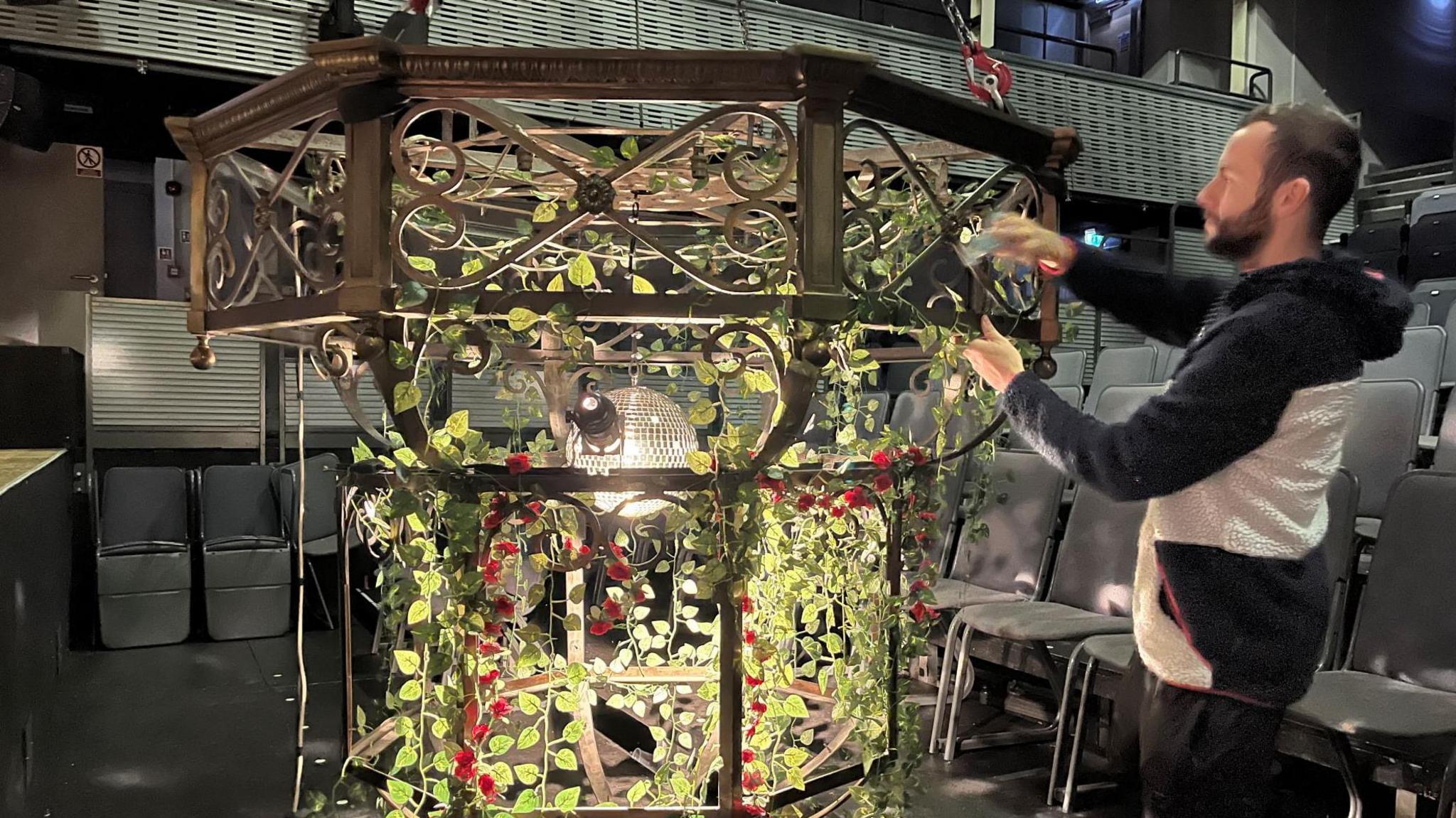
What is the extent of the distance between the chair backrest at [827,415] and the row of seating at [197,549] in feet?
9.04

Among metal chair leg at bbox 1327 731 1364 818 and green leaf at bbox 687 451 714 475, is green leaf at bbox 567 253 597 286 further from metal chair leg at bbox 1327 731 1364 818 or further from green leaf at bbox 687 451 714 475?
metal chair leg at bbox 1327 731 1364 818

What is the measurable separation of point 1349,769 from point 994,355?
143 cm

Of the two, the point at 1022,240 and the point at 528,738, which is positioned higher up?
the point at 1022,240

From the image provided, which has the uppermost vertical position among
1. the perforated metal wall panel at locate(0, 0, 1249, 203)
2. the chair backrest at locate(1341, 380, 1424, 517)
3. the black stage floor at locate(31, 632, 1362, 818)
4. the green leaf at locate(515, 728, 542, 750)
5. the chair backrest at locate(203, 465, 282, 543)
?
the perforated metal wall panel at locate(0, 0, 1249, 203)

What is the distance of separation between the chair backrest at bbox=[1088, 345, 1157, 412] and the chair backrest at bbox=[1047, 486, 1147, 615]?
2.36 m

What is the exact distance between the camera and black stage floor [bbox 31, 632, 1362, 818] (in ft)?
8.89

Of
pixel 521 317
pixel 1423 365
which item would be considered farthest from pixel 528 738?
pixel 1423 365

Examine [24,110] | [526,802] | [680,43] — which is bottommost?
[526,802]

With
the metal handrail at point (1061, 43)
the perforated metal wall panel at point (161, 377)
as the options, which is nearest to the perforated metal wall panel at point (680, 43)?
the metal handrail at point (1061, 43)

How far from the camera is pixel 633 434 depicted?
1627 mm

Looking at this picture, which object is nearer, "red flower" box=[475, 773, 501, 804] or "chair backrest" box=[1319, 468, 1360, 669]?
"red flower" box=[475, 773, 501, 804]

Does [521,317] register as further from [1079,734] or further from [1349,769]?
[1079,734]

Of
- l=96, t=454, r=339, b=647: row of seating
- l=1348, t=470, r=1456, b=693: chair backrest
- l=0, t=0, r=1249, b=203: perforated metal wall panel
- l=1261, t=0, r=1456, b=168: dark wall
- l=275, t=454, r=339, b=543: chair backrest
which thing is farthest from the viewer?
l=1261, t=0, r=1456, b=168: dark wall

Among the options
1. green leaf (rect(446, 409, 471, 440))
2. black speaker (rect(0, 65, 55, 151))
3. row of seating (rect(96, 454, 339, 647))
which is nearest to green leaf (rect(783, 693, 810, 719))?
green leaf (rect(446, 409, 471, 440))
